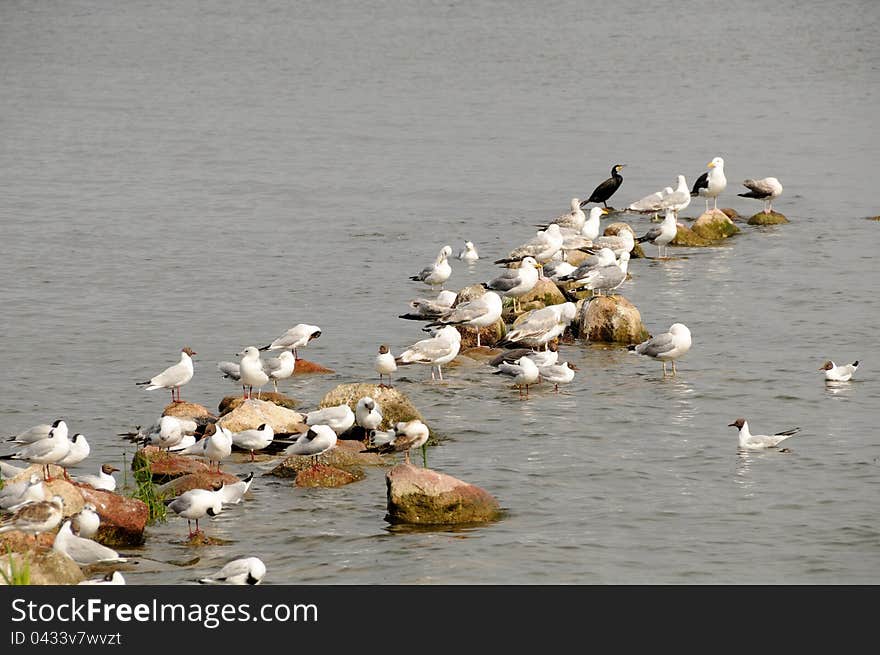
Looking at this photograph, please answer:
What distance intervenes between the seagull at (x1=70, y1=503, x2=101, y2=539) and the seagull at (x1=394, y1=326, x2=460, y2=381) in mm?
7361

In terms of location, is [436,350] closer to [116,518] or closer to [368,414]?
[368,414]

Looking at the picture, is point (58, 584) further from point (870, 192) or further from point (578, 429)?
point (870, 192)

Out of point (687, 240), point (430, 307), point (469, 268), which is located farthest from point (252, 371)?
point (687, 240)

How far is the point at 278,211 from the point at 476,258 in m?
8.43

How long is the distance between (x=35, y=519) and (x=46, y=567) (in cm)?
111

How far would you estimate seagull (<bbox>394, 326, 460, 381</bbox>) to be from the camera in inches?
818

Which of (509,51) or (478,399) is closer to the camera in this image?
(478,399)

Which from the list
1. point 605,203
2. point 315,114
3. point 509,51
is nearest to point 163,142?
point 315,114

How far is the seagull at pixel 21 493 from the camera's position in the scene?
553 inches

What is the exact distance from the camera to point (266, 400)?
63.2 feet

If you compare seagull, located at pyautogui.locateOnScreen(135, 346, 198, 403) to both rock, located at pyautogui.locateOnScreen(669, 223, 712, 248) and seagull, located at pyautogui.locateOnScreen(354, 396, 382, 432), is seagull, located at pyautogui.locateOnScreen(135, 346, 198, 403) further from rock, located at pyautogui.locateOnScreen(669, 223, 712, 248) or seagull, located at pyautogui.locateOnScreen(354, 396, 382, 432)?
rock, located at pyautogui.locateOnScreen(669, 223, 712, 248)

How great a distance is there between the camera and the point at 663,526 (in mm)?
15203

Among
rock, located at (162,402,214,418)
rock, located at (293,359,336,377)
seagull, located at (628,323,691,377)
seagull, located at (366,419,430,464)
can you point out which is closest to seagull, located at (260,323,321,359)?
rock, located at (293,359,336,377)

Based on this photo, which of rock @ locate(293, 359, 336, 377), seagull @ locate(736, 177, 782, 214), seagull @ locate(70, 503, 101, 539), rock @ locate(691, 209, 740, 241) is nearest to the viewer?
seagull @ locate(70, 503, 101, 539)
